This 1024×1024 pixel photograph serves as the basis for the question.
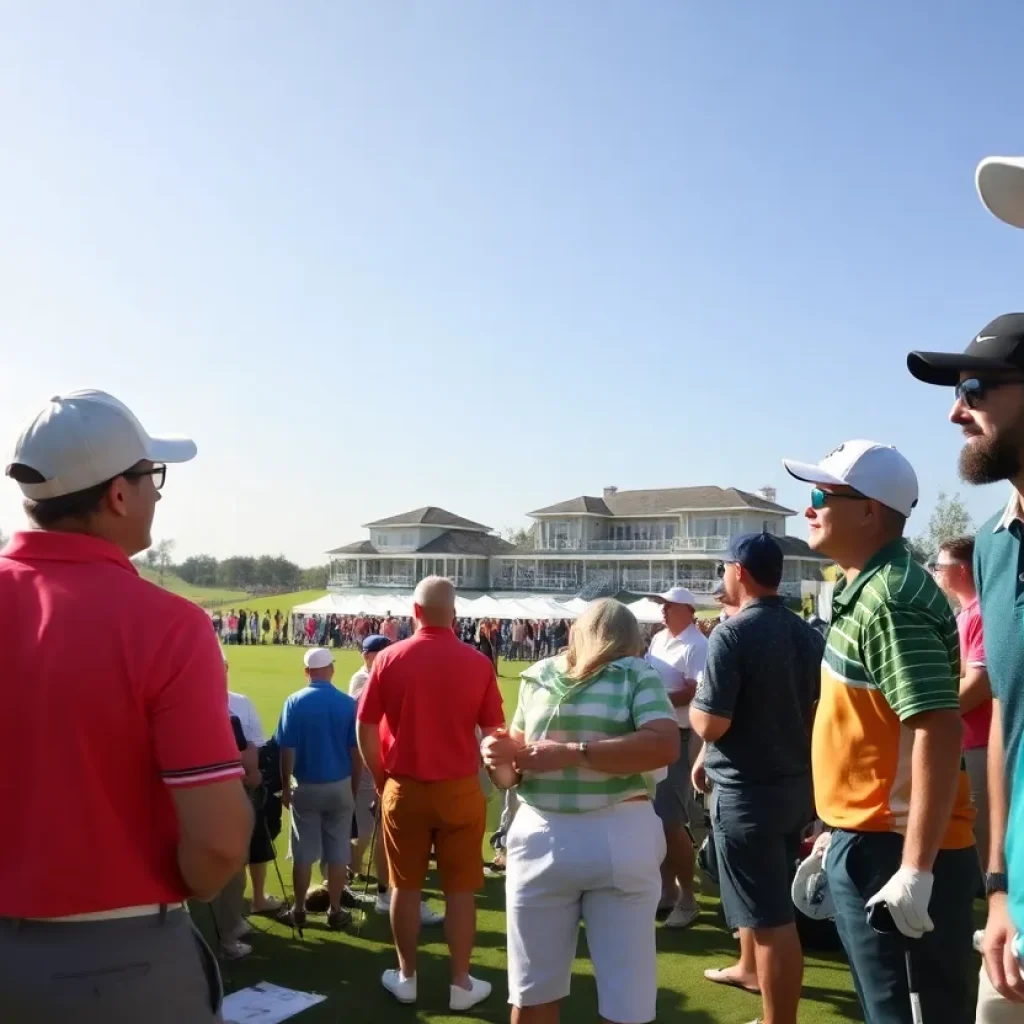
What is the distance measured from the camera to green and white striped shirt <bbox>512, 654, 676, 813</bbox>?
11.7ft

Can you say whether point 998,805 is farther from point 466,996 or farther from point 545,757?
point 466,996

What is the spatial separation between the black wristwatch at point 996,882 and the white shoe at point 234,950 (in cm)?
487

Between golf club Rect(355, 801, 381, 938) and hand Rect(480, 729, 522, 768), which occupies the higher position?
hand Rect(480, 729, 522, 768)

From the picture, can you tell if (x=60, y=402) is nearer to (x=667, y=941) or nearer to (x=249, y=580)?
(x=667, y=941)

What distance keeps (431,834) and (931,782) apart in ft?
10.6

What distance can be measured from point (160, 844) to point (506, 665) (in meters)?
37.0

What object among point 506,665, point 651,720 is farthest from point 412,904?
point 506,665

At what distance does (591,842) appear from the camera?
3.53 m

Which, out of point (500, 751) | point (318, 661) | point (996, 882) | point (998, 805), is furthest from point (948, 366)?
point (318, 661)

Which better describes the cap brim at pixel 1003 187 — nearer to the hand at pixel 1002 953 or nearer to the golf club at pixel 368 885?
the hand at pixel 1002 953

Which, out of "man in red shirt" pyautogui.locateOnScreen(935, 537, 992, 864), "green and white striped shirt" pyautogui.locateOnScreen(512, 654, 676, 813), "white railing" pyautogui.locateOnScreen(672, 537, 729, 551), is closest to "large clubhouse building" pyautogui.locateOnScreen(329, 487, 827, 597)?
"white railing" pyautogui.locateOnScreen(672, 537, 729, 551)

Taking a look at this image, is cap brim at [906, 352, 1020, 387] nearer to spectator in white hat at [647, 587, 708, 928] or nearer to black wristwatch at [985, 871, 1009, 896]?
black wristwatch at [985, 871, 1009, 896]

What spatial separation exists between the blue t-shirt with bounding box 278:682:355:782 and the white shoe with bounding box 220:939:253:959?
112 centimetres

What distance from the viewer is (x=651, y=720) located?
3.61m
